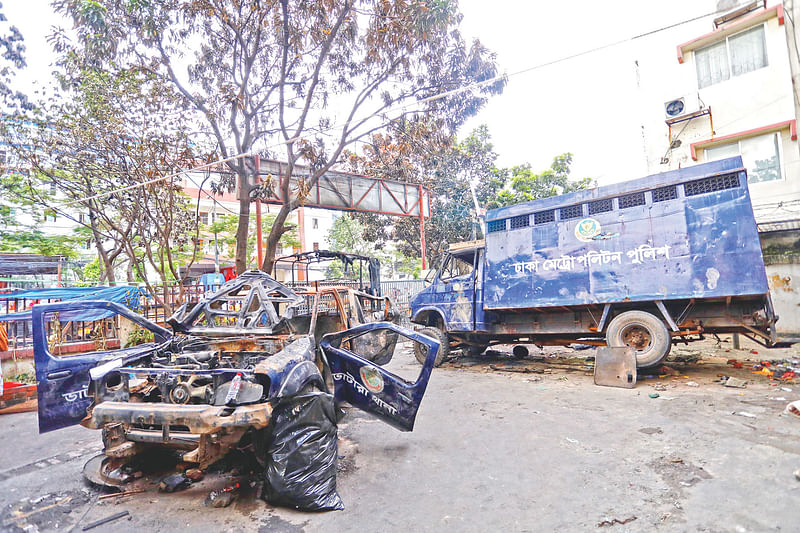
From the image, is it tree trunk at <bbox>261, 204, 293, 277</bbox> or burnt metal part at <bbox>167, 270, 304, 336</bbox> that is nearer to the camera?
burnt metal part at <bbox>167, 270, 304, 336</bbox>

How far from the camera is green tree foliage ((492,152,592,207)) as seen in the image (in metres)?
18.2

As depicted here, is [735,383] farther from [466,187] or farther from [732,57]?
[466,187]

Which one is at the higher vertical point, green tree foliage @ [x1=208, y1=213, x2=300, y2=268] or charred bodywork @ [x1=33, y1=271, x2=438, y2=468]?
green tree foliage @ [x1=208, y1=213, x2=300, y2=268]

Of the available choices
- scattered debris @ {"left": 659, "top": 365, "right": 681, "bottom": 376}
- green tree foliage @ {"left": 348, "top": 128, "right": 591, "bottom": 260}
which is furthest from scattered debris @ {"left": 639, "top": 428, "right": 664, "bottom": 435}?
green tree foliage @ {"left": 348, "top": 128, "right": 591, "bottom": 260}

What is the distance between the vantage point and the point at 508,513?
2.88m

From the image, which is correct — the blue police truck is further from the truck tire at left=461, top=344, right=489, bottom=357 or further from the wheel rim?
the truck tire at left=461, top=344, right=489, bottom=357

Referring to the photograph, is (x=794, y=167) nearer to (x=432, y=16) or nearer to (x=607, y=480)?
(x=432, y=16)

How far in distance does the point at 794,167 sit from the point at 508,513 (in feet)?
37.3

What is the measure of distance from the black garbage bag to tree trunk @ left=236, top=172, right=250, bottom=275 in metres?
6.94

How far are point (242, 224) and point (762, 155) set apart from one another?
1233 centimetres

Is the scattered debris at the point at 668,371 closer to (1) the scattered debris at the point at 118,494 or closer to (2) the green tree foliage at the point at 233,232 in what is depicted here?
(1) the scattered debris at the point at 118,494

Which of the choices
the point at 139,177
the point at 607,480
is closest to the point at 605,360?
the point at 607,480

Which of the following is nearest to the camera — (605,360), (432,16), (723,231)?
(723,231)

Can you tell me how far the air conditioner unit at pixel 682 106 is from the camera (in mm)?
10953
